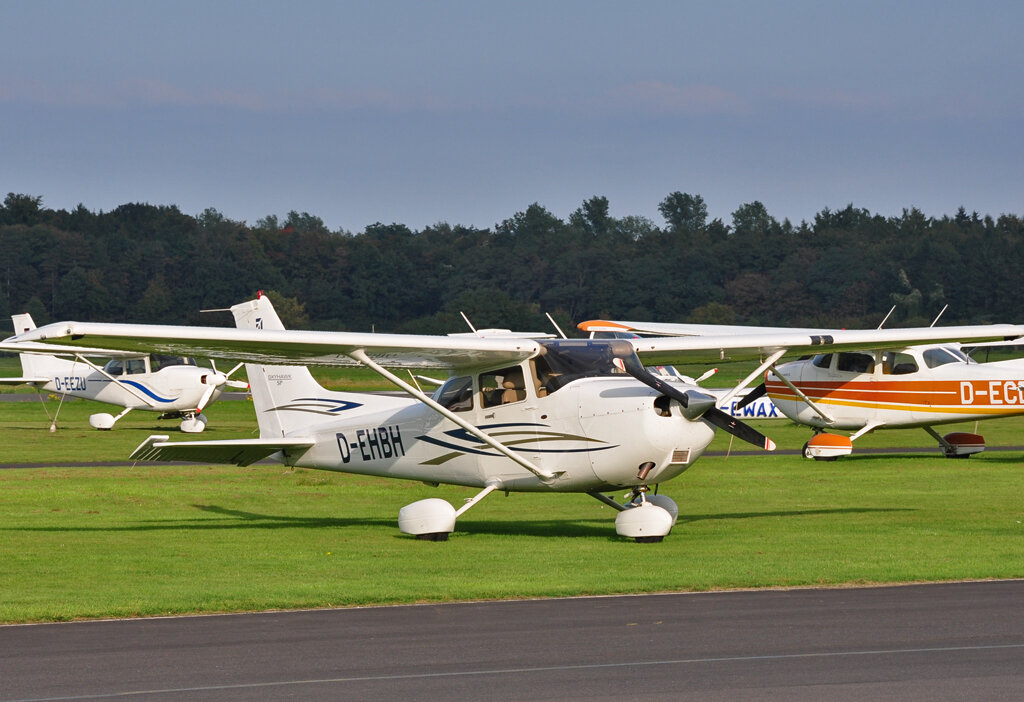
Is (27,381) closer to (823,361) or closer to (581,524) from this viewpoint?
(823,361)

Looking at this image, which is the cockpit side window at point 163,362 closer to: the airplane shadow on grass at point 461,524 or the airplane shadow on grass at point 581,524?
the airplane shadow on grass at point 461,524

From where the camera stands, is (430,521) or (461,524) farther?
(461,524)

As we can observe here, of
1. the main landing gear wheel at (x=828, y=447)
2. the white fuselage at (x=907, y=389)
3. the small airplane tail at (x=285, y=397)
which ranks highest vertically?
the small airplane tail at (x=285, y=397)

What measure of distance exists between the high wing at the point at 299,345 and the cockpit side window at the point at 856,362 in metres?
13.2

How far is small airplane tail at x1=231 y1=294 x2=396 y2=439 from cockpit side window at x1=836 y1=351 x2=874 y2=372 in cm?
1223

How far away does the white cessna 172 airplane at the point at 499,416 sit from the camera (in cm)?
1382

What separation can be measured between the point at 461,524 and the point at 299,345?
3614 millimetres

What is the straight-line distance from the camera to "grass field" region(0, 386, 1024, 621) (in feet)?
38.2

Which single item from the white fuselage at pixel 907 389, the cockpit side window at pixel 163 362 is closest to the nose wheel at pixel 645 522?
the white fuselage at pixel 907 389

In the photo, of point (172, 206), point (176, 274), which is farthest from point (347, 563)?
point (172, 206)

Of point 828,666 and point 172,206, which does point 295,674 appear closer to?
point 828,666

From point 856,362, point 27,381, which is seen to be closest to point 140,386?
point 27,381

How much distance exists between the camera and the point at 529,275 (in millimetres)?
134375

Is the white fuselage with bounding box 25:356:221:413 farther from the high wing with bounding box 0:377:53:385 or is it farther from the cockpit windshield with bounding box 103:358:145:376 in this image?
the high wing with bounding box 0:377:53:385
